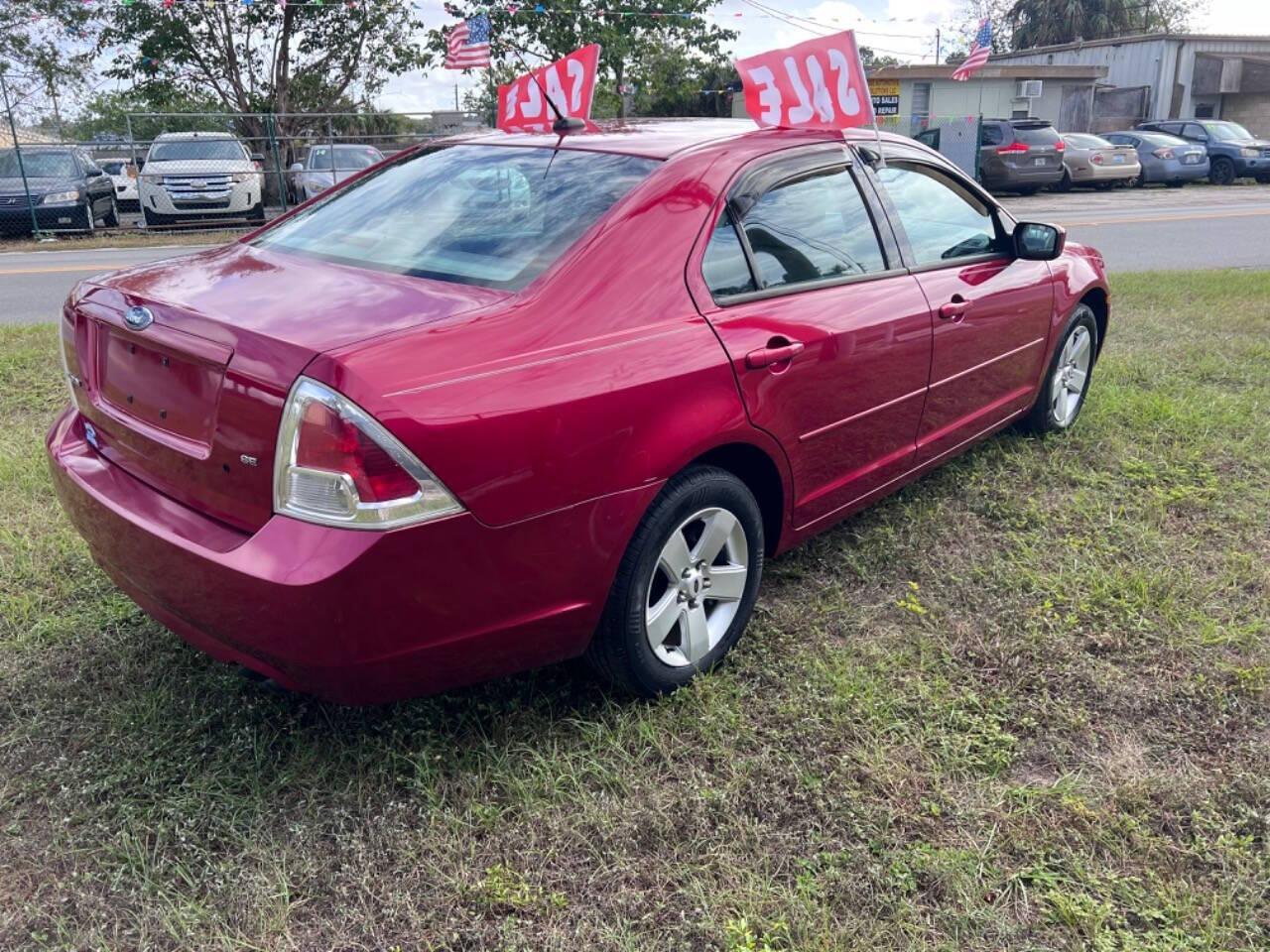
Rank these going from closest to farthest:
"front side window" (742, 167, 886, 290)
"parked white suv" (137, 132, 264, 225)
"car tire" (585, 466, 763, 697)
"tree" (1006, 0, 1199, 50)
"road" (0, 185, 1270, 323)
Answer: "car tire" (585, 466, 763, 697), "front side window" (742, 167, 886, 290), "road" (0, 185, 1270, 323), "parked white suv" (137, 132, 264, 225), "tree" (1006, 0, 1199, 50)

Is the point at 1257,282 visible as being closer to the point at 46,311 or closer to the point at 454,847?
the point at 454,847

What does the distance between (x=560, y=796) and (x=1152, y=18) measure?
6293 cm

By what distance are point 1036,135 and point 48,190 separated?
59.6 feet

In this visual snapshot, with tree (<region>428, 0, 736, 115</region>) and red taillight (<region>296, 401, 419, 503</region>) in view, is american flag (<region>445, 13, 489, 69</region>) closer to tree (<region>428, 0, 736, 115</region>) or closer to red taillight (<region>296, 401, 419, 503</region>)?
tree (<region>428, 0, 736, 115</region>)

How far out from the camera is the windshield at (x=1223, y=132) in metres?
25.6

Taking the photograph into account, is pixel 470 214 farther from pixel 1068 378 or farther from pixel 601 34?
pixel 601 34

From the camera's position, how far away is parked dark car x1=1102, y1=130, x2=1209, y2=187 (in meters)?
24.3

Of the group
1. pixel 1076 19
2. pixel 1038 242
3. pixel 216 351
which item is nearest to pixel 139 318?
pixel 216 351

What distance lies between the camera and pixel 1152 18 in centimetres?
5372

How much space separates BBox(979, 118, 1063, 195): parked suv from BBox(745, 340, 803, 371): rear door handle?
20031 millimetres

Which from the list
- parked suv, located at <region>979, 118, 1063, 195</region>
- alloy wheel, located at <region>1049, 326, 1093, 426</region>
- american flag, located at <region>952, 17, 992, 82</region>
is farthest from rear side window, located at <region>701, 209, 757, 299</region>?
american flag, located at <region>952, 17, 992, 82</region>

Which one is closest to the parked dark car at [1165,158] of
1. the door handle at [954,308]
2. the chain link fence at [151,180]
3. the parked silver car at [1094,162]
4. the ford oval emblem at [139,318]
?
the parked silver car at [1094,162]

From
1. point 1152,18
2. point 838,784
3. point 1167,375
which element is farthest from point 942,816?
point 1152,18

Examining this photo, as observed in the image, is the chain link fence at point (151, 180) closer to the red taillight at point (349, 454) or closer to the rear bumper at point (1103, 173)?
the rear bumper at point (1103, 173)
